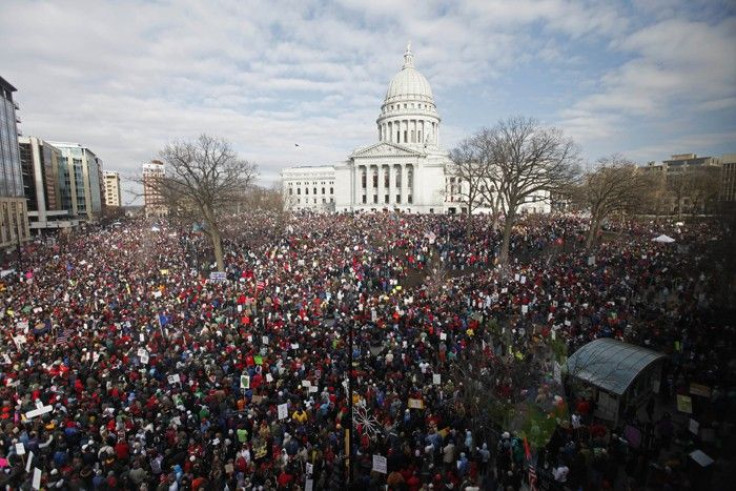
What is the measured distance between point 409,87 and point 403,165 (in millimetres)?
26704

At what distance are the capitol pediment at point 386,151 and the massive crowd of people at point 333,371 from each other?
57781 millimetres

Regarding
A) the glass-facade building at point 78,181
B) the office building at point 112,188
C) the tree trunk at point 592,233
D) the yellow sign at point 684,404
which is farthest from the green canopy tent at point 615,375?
the office building at point 112,188

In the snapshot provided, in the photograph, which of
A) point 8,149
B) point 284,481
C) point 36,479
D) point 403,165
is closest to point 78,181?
point 8,149

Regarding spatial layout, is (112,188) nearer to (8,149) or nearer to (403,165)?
(8,149)

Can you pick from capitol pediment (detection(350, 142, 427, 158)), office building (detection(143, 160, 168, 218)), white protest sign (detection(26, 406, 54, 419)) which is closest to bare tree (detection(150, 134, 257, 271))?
office building (detection(143, 160, 168, 218))

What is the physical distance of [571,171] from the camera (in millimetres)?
30859

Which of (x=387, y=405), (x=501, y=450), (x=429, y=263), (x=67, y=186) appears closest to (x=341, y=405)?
(x=387, y=405)

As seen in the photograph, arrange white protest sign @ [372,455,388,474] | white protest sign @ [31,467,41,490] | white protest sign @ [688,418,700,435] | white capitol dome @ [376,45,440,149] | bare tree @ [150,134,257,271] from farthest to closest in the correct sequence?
white capitol dome @ [376,45,440,149]
bare tree @ [150,134,257,271]
white protest sign @ [688,418,700,435]
white protest sign @ [31,467,41,490]
white protest sign @ [372,455,388,474]

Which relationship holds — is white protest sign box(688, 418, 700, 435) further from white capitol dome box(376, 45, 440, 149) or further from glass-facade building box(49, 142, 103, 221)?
glass-facade building box(49, 142, 103, 221)

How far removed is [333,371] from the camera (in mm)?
12781

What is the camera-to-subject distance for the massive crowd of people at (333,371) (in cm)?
918

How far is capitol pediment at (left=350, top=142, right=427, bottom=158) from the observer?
80812 mm

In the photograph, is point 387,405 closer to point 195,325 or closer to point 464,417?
point 464,417

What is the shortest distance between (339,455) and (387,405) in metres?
2.03
